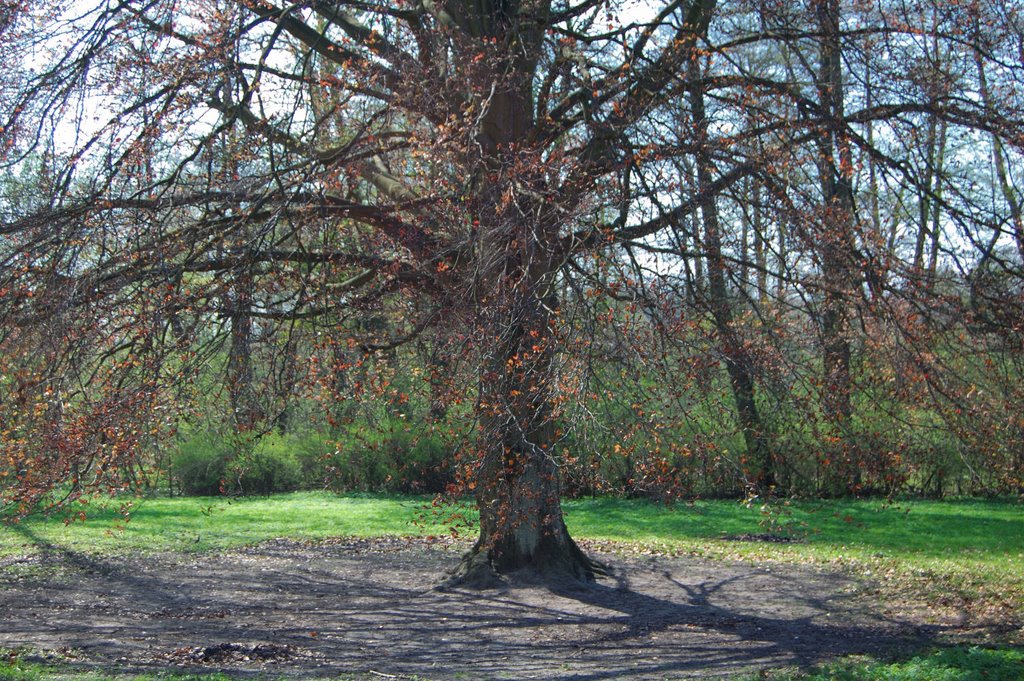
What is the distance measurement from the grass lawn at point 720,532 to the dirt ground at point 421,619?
0.72 meters

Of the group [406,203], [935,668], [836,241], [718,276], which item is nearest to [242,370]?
[406,203]

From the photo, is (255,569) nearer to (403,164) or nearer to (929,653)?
(403,164)

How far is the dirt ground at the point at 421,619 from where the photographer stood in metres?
7.46

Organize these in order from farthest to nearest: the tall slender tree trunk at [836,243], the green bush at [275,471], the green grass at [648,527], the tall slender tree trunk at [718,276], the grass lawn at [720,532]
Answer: the green bush at [275,471] < the green grass at [648,527] < the grass lawn at [720,532] < the tall slender tree trunk at [836,243] < the tall slender tree trunk at [718,276]

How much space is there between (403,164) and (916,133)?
5575 millimetres

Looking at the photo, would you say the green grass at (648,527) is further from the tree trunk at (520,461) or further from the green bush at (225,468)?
Result: the tree trunk at (520,461)

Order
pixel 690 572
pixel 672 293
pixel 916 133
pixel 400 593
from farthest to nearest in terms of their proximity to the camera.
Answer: pixel 690 572, pixel 400 593, pixel 916 133, pixel 672 293

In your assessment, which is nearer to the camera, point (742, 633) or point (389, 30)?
point (742, 633)

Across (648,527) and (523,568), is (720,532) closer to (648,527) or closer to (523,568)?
(648,527)

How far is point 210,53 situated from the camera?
7.38m

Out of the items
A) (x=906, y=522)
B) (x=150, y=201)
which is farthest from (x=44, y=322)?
(x=906, y=522)

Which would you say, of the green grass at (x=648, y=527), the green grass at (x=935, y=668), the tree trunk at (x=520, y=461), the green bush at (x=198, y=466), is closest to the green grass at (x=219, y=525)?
the green grass at (x=648, y=527)

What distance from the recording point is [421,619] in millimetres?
9273

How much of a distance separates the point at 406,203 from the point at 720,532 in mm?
8899
